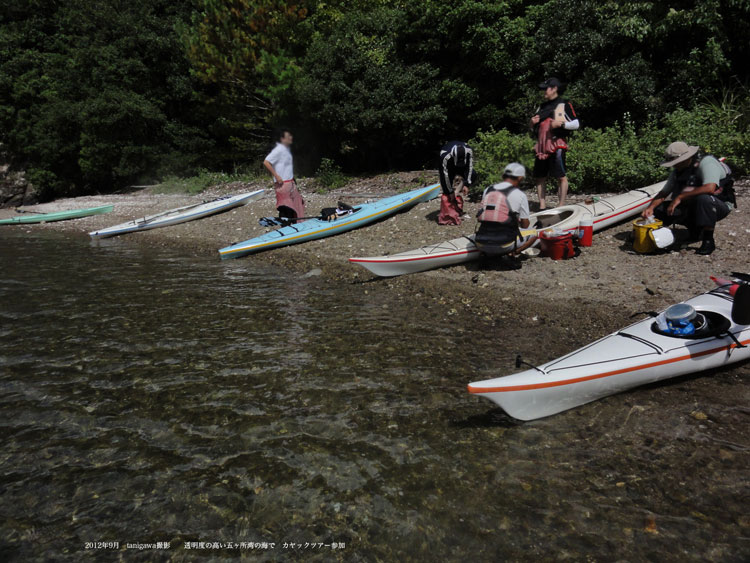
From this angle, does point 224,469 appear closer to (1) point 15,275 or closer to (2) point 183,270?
(2) point 183,270

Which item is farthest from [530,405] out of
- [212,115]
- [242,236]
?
[212,115]

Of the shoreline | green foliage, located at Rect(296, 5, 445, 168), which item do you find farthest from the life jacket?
green foliage, located at Rect(296, 5, 445, 168)

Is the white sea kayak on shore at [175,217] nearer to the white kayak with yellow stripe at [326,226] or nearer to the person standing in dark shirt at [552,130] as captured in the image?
the white kayak with yellow stripe at [326,226]

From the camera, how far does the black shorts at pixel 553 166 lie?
26.6ft

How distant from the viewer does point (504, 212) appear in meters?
6.69

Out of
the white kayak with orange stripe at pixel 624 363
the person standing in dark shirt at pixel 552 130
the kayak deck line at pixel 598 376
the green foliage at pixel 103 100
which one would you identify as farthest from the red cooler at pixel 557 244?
the green foliage at pixel 103 100

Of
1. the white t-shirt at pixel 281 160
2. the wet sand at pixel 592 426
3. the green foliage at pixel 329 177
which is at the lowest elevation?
the wet sand at pixel 592 426

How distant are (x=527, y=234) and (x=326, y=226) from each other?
4438 mm

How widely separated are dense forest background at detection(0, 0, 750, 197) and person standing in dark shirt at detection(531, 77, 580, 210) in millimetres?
1832

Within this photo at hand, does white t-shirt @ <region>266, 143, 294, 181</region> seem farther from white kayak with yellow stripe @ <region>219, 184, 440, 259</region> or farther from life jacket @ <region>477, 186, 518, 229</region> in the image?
life jacket @ <region>477, 186, 518, 229</region>

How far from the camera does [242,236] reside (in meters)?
11.7

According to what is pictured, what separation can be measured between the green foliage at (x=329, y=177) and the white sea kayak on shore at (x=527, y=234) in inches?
332

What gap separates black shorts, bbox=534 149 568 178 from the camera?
26.6 feet

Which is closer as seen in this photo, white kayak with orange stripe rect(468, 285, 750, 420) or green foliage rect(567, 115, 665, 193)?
white kayak with orange stripe rect(468, 285, 750, 420)
